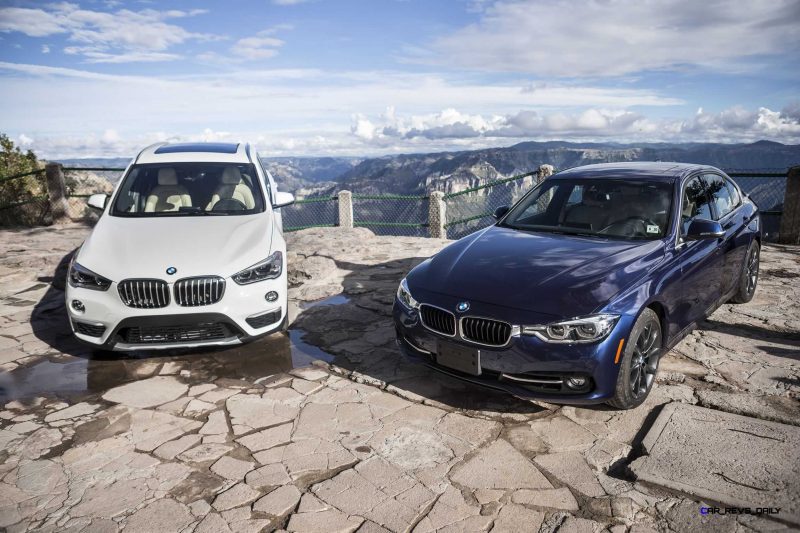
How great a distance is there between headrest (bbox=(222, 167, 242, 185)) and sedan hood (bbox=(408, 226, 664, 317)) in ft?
9.47

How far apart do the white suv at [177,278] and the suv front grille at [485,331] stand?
6.41 ft

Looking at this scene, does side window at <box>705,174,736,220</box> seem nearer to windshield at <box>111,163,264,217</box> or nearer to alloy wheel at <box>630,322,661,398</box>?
alloy wheel at <box>630,322,661,398</box>

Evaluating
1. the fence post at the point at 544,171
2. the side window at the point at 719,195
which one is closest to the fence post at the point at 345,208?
the fence post at the point at 544,171

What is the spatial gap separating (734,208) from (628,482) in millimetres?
3717

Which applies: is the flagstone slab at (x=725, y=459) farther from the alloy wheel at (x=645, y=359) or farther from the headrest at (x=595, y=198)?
the headrest at (x=595, y=198)

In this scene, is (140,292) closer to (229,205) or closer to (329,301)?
(229,205)

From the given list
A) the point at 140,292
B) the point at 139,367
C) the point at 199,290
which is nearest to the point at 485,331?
the point at 199,290

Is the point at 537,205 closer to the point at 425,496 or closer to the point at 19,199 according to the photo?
the point at 425,496

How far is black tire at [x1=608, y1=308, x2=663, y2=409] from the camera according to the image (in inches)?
135

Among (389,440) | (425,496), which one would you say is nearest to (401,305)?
(389,440)

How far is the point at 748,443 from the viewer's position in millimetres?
3238

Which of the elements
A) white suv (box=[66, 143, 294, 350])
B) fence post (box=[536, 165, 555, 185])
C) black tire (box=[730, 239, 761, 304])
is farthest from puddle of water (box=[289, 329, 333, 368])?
fence post (box=[536, 165, 555, 185])

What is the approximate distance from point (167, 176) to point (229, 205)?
2.86ft

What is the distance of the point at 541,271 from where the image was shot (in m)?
3.76
